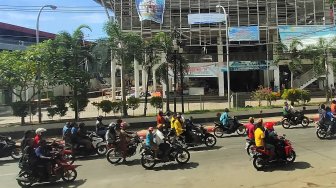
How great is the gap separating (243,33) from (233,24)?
141 inches

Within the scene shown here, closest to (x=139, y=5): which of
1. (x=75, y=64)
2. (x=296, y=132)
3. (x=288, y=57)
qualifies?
(x=288, y=57)

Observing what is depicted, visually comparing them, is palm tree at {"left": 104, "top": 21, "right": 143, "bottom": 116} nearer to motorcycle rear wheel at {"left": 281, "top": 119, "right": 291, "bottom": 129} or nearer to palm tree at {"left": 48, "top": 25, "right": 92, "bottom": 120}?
palm tree at {"left": 48, "top": 25, "right": 92, "bottom": 120}

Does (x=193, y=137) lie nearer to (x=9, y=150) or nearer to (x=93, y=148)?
(x=93, y=148)

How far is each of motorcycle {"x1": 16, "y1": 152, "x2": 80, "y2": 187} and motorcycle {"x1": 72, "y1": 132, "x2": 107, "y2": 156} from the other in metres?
3.67

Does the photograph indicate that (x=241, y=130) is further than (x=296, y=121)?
No

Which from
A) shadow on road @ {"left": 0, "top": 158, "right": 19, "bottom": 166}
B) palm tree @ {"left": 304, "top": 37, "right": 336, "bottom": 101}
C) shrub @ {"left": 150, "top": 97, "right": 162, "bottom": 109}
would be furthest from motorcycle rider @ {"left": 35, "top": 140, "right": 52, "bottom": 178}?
palm tree @ {"left": 304, "top": 37, "right": 336, "bottom": 101}

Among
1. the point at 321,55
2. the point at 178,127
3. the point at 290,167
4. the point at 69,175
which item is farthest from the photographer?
the point at 321,55

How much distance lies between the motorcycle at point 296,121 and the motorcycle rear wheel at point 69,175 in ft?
46.8

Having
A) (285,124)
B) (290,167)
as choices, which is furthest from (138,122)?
(290,167)

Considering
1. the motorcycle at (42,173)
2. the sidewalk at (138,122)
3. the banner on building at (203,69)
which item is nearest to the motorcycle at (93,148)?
the motorcycle at (42,173)

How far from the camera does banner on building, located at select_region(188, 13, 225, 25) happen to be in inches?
2045

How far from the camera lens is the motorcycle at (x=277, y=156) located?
44.8 ft

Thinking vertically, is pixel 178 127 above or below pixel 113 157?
above

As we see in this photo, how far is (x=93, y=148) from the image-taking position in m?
17.5
